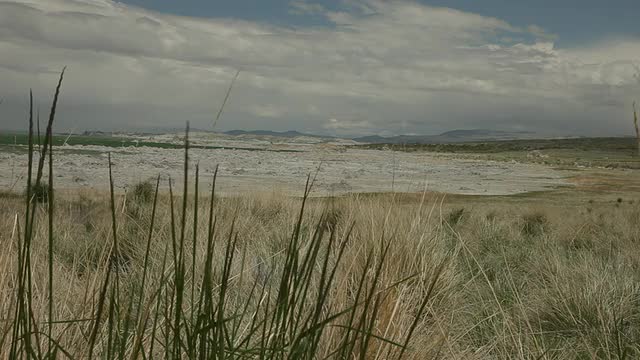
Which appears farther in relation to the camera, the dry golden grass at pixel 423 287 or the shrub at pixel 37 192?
the dry golden grass at pixel 423 287

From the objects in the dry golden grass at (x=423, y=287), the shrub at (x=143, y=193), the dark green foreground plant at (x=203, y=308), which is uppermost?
the dark green foreground plant at (x=203, y=308)

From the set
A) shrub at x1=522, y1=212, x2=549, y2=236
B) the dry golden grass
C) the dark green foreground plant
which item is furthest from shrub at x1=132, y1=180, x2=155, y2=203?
the dark green foreground plant

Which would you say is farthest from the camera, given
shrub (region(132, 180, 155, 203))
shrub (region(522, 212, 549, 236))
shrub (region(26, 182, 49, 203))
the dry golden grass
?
shrub (region(132, 180, 155, 203))

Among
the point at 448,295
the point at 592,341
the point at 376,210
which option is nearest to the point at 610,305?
the point at 592,341

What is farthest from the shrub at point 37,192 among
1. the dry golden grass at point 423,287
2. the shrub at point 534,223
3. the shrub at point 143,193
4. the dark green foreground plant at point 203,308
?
the shrub at point 534,223

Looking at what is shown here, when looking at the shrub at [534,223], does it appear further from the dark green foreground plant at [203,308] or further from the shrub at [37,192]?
the dark green foreground plant at [203,308]

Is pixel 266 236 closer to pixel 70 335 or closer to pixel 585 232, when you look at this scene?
pixel 70 335

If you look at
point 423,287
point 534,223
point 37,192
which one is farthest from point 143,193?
point 37,192

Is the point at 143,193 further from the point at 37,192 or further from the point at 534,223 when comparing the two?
the point at 37,192

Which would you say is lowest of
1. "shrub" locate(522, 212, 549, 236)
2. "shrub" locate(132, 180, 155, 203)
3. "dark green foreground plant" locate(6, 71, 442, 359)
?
"shrub" locate(522, 212, 549, 236)

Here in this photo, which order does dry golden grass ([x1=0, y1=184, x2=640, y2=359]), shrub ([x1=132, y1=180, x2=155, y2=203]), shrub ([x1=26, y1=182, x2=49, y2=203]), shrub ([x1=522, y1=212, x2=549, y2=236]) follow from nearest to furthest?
1. shrub ([x1=26, y1=182, x2=49, y2=203])
2. dry golden grass ([x1=0, y1=184, x2=640, y2=359])
3. shrub ([x1=522, y1=212, x2=549, y2=236])
4. shrub ([x1=132, y1=180, x2=155, y2=203])

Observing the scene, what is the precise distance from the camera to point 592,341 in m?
4.91

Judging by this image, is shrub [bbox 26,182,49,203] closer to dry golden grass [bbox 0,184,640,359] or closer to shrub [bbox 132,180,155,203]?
dry golden grass [bbox 0,184,640,359]

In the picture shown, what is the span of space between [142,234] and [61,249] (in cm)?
88
